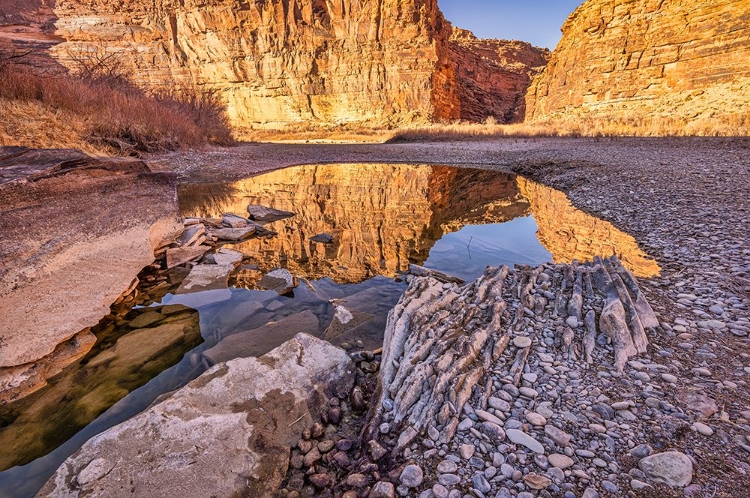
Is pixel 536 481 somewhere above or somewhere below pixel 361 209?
below

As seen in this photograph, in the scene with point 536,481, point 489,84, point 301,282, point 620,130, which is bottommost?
point 301,282

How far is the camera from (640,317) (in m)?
2.32

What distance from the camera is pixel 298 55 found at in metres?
38.2

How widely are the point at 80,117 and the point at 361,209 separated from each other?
8.22 metres

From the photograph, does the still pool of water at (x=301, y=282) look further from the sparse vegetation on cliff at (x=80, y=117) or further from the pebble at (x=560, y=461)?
the sparse vegetation on cliff at (x=80, y=117)

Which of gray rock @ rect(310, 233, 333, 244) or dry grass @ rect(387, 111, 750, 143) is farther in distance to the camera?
dry grass @ rect(387, 111, 750, 143)

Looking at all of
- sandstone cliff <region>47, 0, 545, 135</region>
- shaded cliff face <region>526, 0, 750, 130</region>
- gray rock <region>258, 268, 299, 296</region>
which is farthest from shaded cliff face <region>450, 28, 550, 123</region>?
gray rock <region>258, 268, 299, 296</region>

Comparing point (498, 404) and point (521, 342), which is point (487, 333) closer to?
point (521, 342)

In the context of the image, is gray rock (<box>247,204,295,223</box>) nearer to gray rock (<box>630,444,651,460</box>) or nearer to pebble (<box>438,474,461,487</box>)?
pebble (<box>438,474,461,487</box>)

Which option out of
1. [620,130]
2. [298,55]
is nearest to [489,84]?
[298,55]

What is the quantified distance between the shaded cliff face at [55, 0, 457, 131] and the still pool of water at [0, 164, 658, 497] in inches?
1180

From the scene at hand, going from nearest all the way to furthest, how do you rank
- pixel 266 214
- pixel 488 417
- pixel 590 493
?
pixel 590 493 < pixel 488 417 < pixel 266 214

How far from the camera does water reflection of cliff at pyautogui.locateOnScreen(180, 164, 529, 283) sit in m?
5.07

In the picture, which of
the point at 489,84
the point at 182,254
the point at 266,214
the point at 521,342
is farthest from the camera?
the point at 489,84
